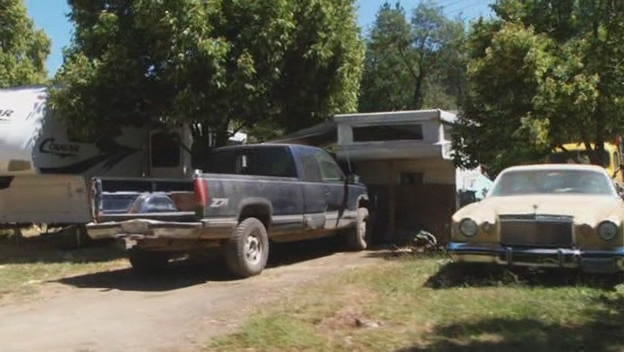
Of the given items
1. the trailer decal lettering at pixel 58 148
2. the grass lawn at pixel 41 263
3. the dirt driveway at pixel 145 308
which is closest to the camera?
the dirt driveway at pixel 145 308

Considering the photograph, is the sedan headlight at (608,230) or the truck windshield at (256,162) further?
the truck windshield at (256,162)

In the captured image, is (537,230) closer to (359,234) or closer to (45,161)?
(359,234)

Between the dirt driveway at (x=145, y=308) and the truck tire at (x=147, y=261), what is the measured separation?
0.59ft

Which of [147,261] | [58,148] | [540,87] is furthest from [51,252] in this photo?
[540,87]

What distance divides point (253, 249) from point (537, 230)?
398cm

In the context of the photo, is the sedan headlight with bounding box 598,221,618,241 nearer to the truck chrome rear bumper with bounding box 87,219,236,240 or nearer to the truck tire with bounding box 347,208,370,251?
the truck chrome rear bumper with bounding box 87,219,236,240

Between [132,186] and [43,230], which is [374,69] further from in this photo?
[132,186]

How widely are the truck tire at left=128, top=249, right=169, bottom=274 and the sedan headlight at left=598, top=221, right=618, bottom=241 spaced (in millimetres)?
6104

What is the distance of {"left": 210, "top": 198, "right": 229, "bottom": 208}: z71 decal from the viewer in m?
9.86

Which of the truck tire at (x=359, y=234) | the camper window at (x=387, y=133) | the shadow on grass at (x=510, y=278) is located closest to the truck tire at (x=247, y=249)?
the shadow on grass at (x=510, y=278)

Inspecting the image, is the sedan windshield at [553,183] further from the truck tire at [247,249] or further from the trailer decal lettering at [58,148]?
the trailer decal lettering at [58,148]

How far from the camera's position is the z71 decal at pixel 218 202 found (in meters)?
9.86

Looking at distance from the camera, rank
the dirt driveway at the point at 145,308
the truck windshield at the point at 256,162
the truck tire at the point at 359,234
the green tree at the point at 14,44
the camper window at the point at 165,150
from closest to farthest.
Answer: the dirt driveway at the point at 145,308
the truck windshield at the point at 256,162
the truck tire at the point at 359,234
the camper window at the point at 165,150
the green tree at the point at 14,44

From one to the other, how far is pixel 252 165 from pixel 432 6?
2958cm
